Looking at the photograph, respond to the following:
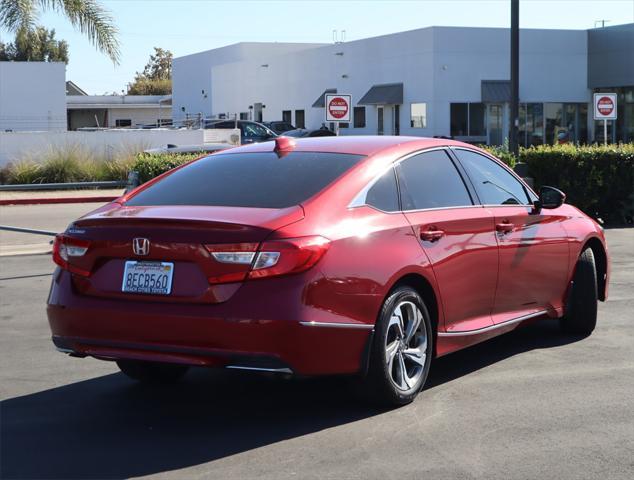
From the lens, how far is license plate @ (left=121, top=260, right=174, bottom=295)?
18.0ft

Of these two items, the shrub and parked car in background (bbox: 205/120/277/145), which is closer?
the shrub

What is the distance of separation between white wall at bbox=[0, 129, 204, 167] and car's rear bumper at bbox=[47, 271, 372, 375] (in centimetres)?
2543

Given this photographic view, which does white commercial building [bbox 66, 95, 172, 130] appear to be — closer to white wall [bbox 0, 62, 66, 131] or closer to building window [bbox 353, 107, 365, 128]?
building window [bbox 353, 107, 365, 128]

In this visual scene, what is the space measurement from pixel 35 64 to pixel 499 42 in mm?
22165

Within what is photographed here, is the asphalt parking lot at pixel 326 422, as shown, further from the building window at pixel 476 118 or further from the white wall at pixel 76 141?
the building window at pixel 476 118

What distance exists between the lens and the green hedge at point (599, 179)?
18.1m

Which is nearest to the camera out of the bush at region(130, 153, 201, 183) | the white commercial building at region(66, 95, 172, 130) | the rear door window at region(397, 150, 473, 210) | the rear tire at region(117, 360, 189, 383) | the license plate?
the license plate

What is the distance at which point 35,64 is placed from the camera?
48.3 m

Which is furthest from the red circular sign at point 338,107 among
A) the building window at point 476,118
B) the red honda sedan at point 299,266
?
the building window at point 476,118

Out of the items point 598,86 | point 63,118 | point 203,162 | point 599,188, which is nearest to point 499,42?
point 598,86

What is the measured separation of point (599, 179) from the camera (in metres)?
18.1

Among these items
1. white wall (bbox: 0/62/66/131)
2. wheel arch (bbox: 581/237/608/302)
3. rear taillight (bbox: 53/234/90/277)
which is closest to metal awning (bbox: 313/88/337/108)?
white wall (bbox: 0/62/66/131)

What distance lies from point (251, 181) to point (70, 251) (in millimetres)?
1146

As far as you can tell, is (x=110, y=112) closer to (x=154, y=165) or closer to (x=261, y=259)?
(x=154, y=165)
